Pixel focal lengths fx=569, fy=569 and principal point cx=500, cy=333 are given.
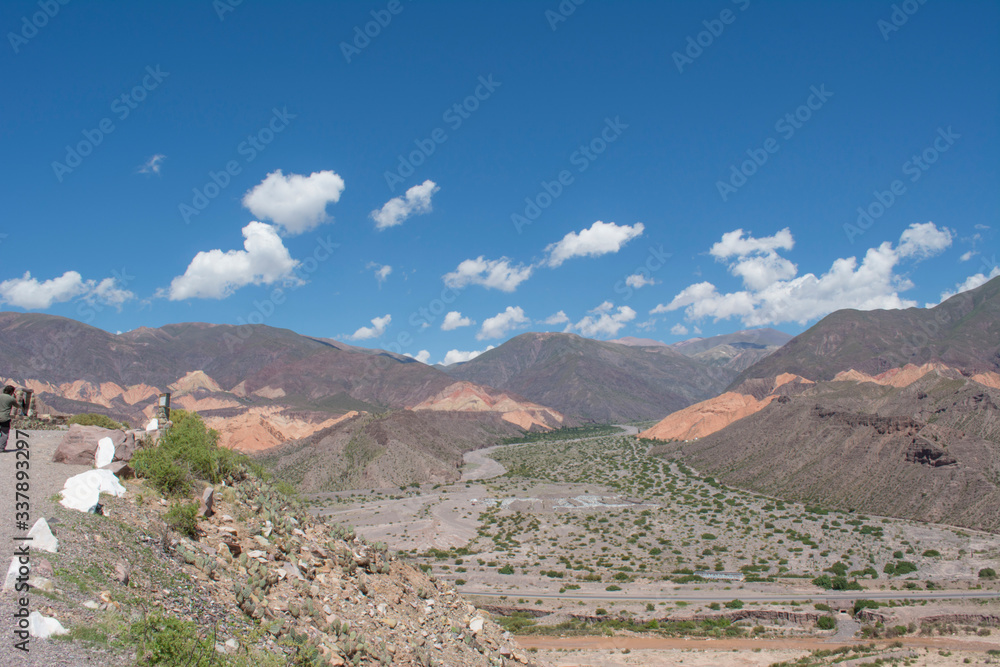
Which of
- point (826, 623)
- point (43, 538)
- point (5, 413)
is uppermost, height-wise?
point (5, 413)

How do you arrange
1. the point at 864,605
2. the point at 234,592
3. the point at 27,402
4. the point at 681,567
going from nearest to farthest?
the point at 234,592
the point at 27,402
the point at 864,605
the point at 681,567

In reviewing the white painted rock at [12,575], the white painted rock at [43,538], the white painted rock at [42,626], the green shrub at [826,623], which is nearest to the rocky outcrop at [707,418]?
the green shrub at [826,623]

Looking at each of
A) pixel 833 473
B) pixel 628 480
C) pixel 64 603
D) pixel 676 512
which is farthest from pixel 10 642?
pixel 628 480

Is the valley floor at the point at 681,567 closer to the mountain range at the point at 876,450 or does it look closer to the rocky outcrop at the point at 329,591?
the mountain range at the point at 876,450

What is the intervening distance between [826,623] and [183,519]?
31211mm

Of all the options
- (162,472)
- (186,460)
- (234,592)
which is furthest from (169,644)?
(186,460)

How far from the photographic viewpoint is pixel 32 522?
815cm

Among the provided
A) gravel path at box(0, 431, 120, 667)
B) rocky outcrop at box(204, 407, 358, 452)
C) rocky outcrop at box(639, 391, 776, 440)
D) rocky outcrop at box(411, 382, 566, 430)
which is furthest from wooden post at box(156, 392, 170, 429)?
rocky outcrop at box(411, 382, 566, 430)

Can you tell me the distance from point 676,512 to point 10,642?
5959cm

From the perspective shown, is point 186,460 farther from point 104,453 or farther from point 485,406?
point 485,406

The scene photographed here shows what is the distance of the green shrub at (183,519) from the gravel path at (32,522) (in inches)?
64.6

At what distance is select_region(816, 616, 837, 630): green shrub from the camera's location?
93.9 feet

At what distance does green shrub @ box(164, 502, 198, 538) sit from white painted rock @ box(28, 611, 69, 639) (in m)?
3.57

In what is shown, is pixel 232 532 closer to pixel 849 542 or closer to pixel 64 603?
pixel 64 603
